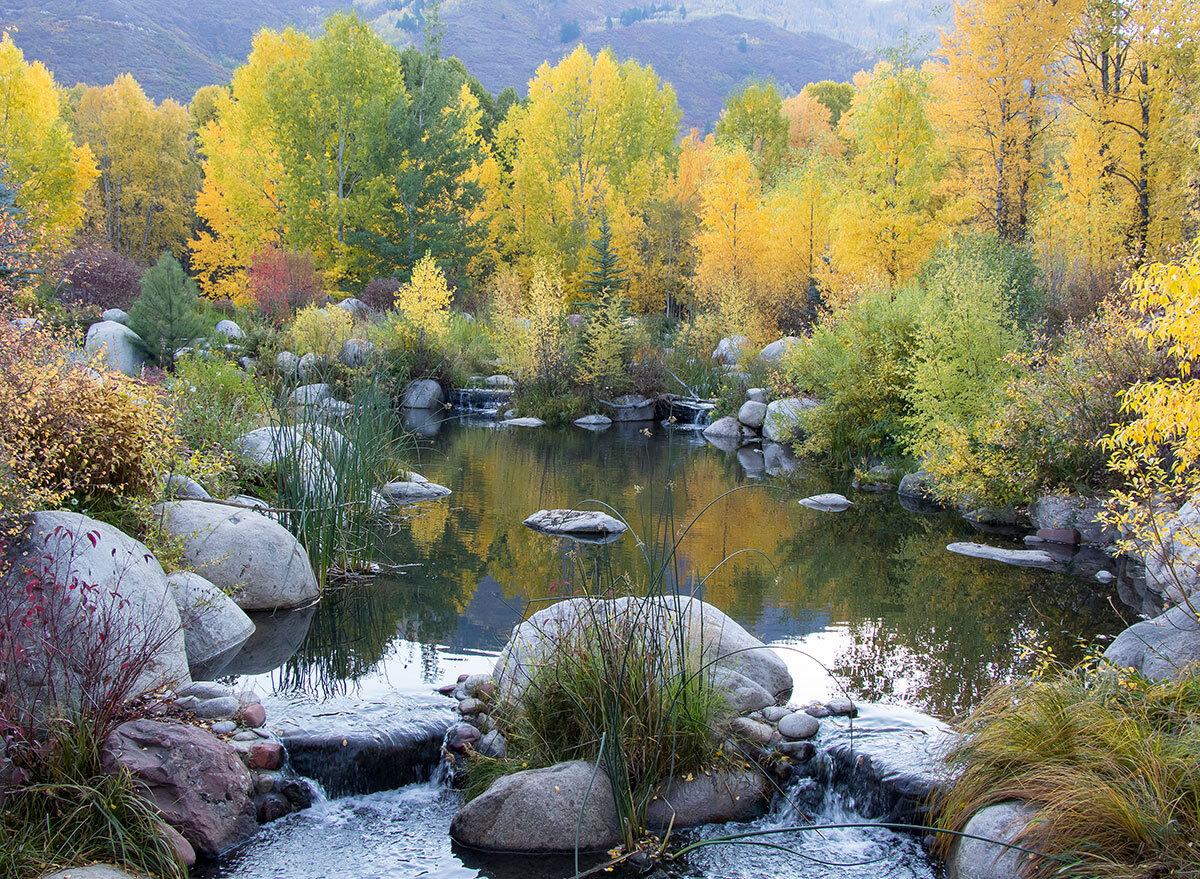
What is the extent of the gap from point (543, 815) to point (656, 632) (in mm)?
898

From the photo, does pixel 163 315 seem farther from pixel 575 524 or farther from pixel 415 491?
pixel 575 524

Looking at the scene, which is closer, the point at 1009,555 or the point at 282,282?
the point at 1009,555

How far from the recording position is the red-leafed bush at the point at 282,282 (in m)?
22.1

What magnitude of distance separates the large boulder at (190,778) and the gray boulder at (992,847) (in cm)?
292

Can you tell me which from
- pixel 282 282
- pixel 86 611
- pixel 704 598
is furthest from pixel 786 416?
pixel 282 282

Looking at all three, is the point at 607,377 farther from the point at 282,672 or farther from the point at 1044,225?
the point at 282,672

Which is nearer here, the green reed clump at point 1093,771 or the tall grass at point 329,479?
the green reed clump at point 1093,771

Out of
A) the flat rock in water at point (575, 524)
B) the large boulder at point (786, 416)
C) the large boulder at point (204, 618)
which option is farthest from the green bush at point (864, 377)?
the large boulder at point (204, 618)

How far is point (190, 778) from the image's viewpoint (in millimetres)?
3551

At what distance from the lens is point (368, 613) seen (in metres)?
6.73

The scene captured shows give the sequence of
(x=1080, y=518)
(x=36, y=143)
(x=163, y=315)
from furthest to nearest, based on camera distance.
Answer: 1. (x=36, y=143)
2. (x=163, y=315)
3. (x=1080, y=518)

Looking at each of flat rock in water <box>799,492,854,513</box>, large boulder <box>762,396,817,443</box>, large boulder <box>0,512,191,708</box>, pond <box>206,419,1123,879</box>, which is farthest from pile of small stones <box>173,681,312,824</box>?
large boulder <box>762,396,817,443</box>

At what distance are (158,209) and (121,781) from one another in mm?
41252

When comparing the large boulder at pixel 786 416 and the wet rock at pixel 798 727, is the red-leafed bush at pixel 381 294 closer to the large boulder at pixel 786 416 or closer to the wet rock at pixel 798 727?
the large boulder at pixel 786 416
